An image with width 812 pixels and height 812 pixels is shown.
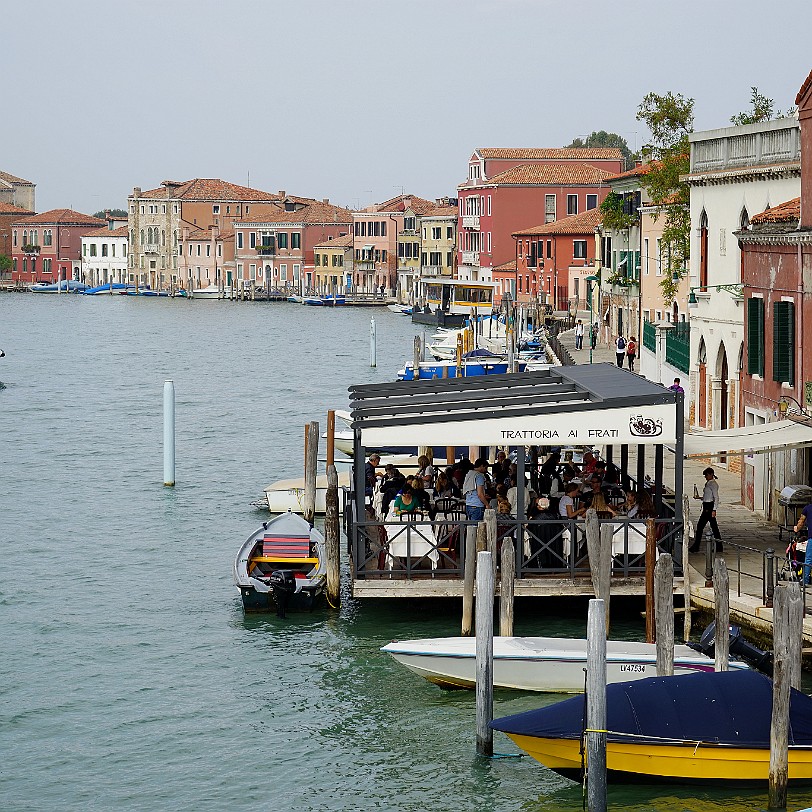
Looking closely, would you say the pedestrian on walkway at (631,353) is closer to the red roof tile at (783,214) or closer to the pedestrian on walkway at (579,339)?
the pedestrian on walkway at (579,339)

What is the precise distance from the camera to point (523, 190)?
105 meters

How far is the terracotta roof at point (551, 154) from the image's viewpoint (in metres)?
108

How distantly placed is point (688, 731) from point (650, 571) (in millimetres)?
4252

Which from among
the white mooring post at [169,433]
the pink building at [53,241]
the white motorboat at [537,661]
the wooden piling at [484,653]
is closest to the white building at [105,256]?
the pink building at [53,241]

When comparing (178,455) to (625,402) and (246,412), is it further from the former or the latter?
(625,402)

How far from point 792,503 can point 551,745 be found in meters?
8.11

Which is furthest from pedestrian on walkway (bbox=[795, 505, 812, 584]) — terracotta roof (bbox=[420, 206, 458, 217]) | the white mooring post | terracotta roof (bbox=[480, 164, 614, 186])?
terracotta roof (bbox=[420, 206, 458, 217])

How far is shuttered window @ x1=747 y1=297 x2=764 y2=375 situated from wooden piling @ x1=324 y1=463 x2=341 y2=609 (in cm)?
703

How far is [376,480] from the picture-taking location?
81.1 feet

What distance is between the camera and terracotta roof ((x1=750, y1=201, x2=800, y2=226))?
22.8m

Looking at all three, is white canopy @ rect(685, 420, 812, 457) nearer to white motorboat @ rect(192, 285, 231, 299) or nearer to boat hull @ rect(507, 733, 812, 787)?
boat hull @ rect(507, 733, 812, 787)

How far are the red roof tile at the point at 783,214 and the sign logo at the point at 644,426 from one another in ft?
18.3

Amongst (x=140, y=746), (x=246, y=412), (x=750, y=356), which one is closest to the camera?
(x=140, y=746)

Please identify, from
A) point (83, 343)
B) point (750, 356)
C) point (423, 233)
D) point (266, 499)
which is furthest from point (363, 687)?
point (423, 233)
